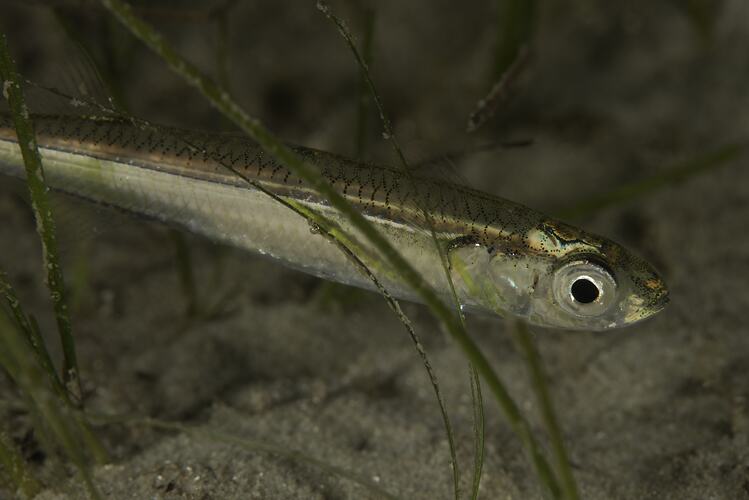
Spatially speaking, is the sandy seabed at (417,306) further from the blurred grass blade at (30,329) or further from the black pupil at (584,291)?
the black pupil at (584,291)

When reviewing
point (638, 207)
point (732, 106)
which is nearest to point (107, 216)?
point (638, 207)

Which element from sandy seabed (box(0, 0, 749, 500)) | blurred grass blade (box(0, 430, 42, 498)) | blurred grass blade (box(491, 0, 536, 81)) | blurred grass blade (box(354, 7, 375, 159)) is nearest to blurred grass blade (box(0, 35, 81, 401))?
blurred grass blade (box(0, 430, 42, 498))

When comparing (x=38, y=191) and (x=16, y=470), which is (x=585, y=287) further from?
(x=16, y=470)

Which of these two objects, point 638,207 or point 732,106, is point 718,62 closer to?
point 732,106

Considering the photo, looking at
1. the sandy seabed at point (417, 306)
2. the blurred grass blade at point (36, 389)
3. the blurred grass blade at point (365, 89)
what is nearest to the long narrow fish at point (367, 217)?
the sandy seabed at point (417, 306)

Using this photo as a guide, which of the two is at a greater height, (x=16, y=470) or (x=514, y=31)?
(x=514, y=31)

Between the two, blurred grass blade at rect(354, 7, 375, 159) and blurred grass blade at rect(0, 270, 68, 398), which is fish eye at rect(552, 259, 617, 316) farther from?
blurred grass blade at rect(0, 270, 68, 398)

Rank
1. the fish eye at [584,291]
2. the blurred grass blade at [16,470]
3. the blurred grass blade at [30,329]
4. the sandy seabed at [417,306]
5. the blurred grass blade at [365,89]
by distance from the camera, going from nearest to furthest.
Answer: the blurred grass blade at [30,329] → the blurred grass blade at [16,470] → the fish eye at [584,291] → the sandy seabed at [417,306] → the blurred grass blade at [365,89]

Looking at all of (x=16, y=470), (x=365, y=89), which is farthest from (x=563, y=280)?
(x=16, y=470)
